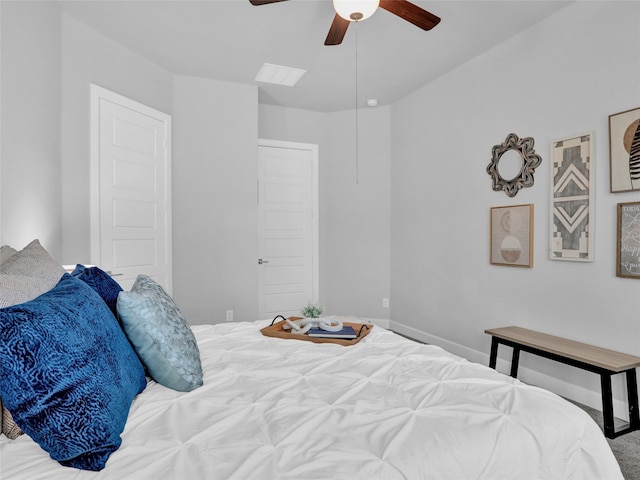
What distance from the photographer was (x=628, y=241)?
241 centimetres

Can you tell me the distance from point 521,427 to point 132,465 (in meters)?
1.08

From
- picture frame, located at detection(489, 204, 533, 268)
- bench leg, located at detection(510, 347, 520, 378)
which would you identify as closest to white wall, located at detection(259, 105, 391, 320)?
picture frame, located at detection(489, 204, 533, 268)

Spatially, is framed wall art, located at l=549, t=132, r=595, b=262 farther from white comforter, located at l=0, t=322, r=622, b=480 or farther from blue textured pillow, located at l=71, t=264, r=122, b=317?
blue textured pillow, located at l=71, t=264, r=122, b=317

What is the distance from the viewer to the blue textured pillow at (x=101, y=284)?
1.45 metres

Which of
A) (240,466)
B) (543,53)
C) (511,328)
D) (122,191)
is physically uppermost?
(543,53)

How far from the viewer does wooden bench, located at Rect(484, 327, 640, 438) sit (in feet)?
7.30

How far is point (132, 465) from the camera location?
3.05 ft

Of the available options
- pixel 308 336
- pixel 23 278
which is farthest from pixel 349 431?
pixel 23 278

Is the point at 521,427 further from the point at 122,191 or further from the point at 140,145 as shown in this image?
the point at 140,145

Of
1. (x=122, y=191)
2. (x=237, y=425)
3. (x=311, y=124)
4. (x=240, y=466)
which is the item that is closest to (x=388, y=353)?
(x=237, y=425)

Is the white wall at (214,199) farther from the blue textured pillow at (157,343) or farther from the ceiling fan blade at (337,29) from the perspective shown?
the blue textured pillow at (157,343)

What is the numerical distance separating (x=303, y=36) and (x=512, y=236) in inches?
95.6

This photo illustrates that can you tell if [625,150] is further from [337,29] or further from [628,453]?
[337,29]

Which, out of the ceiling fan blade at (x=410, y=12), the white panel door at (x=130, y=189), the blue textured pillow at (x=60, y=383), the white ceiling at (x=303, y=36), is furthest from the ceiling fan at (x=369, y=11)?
the blue textured pillow at (x=60, y=383)
